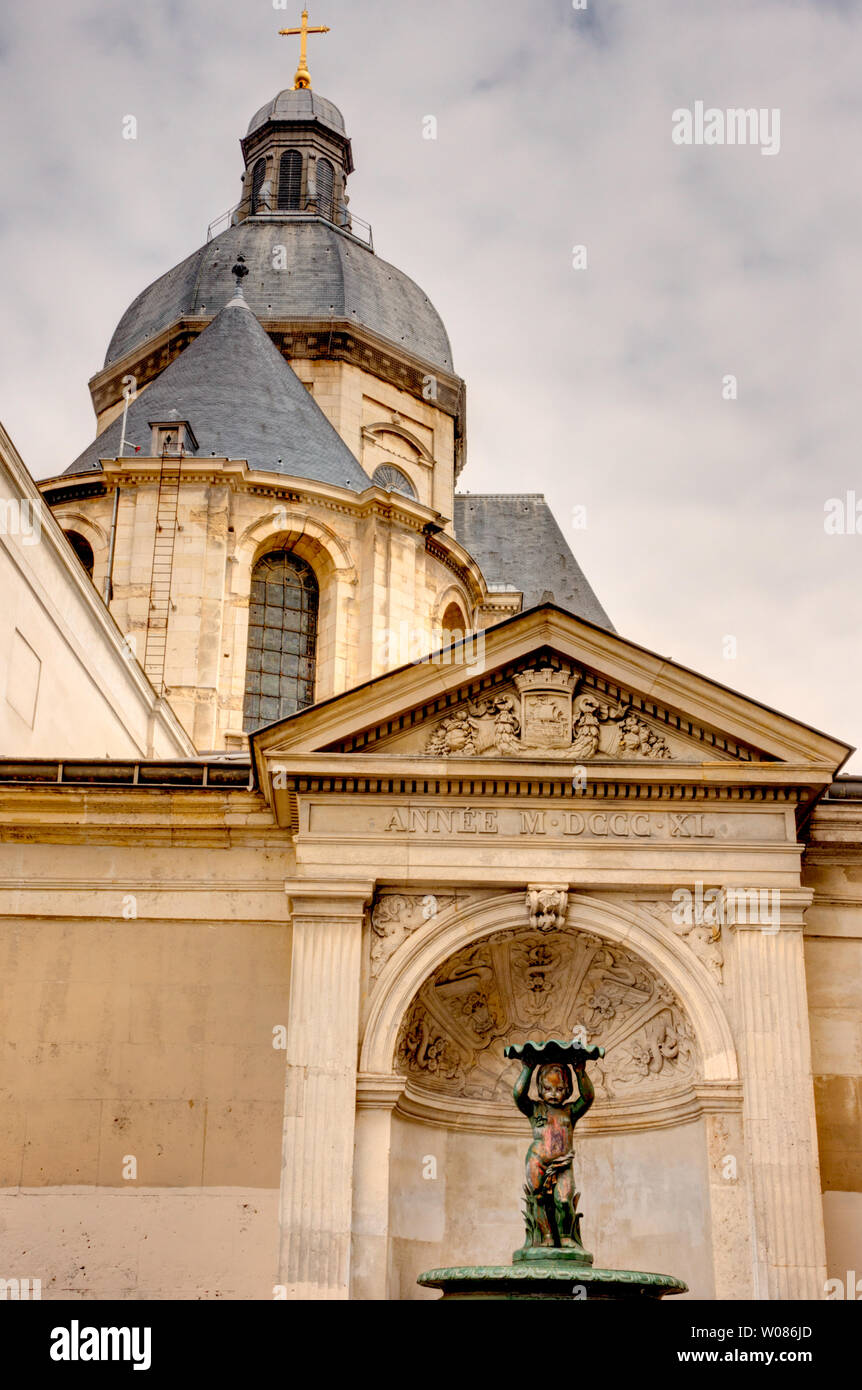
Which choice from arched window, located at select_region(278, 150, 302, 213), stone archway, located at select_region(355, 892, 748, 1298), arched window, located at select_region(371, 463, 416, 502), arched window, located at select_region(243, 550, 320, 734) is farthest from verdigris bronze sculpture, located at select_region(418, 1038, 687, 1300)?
arched window, located at select_region(278, 150, 302, 213)

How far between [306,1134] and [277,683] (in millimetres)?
19795

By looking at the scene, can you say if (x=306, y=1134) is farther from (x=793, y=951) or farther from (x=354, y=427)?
(x=354, y=427)

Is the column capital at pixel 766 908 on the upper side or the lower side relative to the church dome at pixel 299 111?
lower

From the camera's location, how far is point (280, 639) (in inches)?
1394

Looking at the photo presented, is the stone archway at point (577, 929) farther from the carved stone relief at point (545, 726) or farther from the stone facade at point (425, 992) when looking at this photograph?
the carved stone relief at point (545, 726)

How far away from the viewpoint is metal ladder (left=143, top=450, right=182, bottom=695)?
33500 mm

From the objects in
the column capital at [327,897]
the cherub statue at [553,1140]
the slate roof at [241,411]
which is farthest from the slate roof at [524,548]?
the cherub statue at [553,1140]

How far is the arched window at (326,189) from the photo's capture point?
53188mm

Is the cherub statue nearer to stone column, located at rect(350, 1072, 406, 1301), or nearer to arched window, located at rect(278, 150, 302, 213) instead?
stone column, located at rect(350, 1072, 406, 1301)

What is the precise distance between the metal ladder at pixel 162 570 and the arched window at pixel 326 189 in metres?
20.8

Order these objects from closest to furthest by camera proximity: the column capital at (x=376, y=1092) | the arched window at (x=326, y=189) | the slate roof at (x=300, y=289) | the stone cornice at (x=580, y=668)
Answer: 1. the column capital at (x=376, y=1092)
2. the stone cornice at (x=580, y=668)
3. the slate roof at (x=300, y=289)
4. the arched window at (x=326, y=189)

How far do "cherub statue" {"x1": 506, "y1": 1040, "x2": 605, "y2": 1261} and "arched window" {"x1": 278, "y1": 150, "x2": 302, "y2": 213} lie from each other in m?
43.3

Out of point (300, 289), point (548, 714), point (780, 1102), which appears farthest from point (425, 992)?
point (300, 289)
